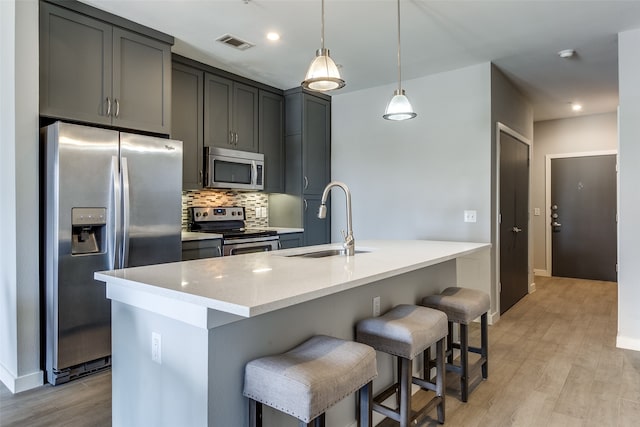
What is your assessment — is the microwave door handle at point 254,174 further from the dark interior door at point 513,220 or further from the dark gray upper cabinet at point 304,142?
the dark interior door at point 513,220

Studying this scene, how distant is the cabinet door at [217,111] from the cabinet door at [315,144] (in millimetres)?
965

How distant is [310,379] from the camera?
1306mm

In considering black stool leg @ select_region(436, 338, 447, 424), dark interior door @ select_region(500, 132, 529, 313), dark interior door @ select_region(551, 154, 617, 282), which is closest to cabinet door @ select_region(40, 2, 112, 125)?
black stool leg @ select_region(436, 338, 447, 424)

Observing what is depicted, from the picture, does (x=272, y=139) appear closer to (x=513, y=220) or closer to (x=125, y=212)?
(x=125, y=212)

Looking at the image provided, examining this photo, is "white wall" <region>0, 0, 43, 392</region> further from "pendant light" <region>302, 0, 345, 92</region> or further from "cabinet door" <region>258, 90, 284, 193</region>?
"cabinet door" <region>258, 90, 284, 193</region>

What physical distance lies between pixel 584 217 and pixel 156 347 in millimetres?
6752

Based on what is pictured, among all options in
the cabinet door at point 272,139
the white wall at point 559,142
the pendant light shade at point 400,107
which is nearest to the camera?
the pendant light shade at point 400,107

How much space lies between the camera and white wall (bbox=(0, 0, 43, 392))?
8.29ft

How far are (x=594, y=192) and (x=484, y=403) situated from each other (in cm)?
526

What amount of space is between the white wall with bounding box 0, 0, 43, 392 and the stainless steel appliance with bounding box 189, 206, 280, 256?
4.92 feet

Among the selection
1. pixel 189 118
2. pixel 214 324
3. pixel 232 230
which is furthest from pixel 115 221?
pixel 214 324

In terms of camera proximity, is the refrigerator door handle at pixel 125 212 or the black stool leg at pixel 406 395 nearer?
the black stool leg at pixel 406 395

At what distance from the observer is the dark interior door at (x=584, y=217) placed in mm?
6125

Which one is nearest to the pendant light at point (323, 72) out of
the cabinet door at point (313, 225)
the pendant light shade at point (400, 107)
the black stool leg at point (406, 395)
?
the pendant light shade at point (400, 107)
